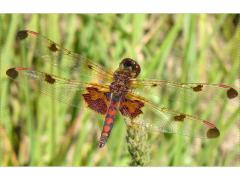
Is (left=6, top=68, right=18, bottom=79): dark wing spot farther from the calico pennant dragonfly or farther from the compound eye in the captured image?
the compound eye

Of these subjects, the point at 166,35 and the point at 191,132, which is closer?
the point at 191,132

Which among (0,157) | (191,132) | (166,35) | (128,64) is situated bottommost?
(0,157)

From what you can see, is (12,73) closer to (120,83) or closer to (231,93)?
(120,83)

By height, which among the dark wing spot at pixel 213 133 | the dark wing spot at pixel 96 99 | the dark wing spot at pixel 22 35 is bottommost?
the dark wing spot at pixel 213 133

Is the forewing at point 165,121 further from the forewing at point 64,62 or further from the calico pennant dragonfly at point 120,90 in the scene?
the forewing at point 64,62

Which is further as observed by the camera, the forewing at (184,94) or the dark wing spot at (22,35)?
the dark wing spot at (22,35)

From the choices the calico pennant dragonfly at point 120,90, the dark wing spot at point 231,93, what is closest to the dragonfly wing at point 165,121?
the calico pennant dragonfly at point 120,90
